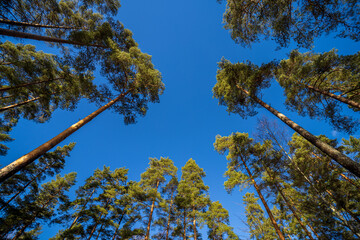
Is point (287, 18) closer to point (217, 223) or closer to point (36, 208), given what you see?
point (217, 223)

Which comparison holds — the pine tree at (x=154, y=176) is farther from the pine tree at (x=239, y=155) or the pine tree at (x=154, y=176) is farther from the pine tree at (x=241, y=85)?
the pine tree at (x=241, y=85)

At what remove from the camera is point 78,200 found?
11.8 meters

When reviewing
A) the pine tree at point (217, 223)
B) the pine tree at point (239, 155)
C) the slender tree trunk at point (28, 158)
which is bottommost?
the slender tree trunk at point (28, 158)

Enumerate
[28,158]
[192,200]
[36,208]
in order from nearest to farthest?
[28,158] → [36,208] → [192,200]

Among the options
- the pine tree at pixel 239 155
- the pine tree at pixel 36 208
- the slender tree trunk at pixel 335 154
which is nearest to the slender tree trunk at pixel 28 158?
the pine tree at pixel 36 208

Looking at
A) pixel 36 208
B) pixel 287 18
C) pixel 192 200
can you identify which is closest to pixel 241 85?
pixel 287 18

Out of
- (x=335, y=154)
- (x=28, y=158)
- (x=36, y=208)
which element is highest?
(x=36, y=208)

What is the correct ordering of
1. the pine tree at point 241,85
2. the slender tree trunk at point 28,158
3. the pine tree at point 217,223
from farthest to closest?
the pine tree at point 217,223
the pine tree at point 241,85
the slender tree trunk at point 28,158

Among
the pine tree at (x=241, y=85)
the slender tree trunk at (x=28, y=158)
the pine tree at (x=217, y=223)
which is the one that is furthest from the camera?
the pine tree at (x=217, y=223)

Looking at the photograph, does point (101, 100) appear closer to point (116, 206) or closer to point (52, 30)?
point (52, 30)

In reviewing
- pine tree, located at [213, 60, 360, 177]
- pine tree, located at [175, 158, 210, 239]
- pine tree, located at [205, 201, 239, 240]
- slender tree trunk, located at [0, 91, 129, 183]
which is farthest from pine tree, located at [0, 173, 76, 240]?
pine tree, located at [213, 60, 360, 177]

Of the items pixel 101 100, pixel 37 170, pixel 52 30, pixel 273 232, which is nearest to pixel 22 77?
pixel 52 30

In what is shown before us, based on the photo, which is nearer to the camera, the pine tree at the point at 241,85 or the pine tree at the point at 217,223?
the pine tree at the point at 241,85

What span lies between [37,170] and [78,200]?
5.32 m
